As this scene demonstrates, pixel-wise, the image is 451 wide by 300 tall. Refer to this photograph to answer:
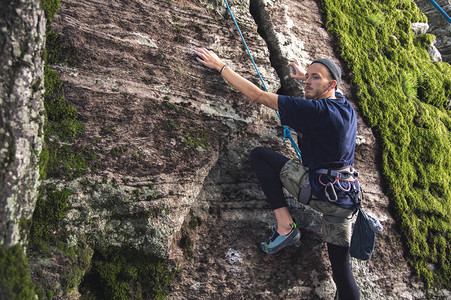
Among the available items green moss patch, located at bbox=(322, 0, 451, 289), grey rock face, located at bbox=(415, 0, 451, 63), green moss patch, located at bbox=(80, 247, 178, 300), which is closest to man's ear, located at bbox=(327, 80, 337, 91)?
green moss patch, located at bbox=(322, 0, 451, 289)

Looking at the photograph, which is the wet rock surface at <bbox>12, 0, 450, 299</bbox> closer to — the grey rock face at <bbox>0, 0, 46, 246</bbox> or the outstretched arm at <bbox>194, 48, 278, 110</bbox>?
the outstretched arm at <bbox>194, 48, 278, 110</bbox>

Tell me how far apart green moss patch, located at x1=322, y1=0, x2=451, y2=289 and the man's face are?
2.31 meters

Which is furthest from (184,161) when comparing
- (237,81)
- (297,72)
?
(297,72)

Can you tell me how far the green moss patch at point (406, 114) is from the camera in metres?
6.77

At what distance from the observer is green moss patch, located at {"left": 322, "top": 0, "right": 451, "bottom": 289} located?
22.2 feet

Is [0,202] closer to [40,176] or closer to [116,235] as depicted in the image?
[40,176]

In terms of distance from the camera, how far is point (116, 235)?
477 cm

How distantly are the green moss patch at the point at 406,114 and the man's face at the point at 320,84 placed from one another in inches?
90.8

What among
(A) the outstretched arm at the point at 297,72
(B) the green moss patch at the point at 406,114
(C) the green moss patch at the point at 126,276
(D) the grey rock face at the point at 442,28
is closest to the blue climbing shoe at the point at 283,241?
(C) the green moss patch at the point at 126,276

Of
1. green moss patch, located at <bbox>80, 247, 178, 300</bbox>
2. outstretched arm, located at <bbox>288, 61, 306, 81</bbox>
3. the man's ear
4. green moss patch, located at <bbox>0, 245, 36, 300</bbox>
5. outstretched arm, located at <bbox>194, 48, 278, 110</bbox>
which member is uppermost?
the man's ear

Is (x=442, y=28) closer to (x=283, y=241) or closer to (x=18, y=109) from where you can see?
(x=283, y=241)

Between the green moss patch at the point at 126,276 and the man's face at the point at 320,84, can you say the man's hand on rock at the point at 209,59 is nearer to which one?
the man's face at the point at 320,84

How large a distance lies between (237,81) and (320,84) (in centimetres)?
133

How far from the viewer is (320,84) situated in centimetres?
536
